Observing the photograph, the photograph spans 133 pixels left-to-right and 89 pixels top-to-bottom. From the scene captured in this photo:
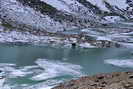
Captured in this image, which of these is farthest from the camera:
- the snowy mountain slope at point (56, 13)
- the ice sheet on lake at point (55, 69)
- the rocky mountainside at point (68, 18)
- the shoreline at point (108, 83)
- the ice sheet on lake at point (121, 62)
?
the snowy mountain slope at point (56, 13)

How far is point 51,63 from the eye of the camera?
3691cm

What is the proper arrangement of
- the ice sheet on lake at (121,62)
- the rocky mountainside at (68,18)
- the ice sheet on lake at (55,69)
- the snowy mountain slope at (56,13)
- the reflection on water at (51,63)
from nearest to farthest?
the reflection on water at (51,63) → the ice sheet on lake at (55,69) → the ice sheet on lake at (121,62) → the rocky mountainside at (68,18) → the snowy mountain slope at (56,13)

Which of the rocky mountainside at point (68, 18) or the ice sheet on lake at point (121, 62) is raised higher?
the rocky mountainside at point (68, 18)

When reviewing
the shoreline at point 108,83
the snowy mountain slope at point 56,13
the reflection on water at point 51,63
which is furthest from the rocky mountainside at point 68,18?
the shoreline at point 108,83

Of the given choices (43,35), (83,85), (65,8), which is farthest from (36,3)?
(83,85)

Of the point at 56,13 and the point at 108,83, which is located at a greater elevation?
the point at 56,13

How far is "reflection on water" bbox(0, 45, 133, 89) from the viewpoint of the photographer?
2941cm

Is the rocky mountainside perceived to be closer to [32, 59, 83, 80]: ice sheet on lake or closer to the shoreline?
[32, 59, 83, 80]: ice sheet on lake

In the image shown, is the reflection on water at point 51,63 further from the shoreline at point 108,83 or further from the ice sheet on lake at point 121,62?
the shoreline at point 108,83

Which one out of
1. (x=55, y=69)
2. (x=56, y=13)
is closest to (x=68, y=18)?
(x=56, y=13)

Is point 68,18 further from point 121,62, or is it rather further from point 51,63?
point 51,63

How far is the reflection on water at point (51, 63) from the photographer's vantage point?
2941 cm

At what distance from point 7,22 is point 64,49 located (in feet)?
52.5

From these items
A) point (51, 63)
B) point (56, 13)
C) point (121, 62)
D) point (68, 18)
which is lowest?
point (121, 62)
